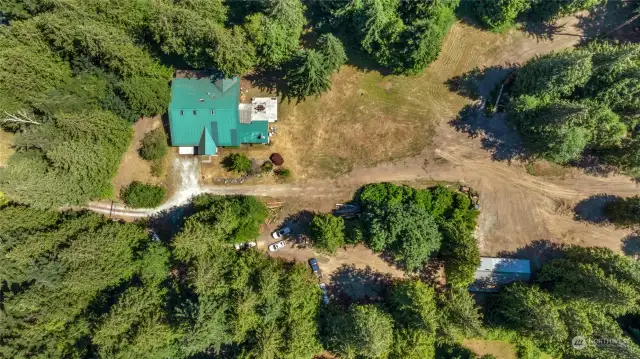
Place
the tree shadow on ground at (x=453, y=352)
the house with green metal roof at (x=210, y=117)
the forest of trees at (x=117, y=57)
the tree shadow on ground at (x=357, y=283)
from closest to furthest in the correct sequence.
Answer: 1. the forest of trees at (x=117, y=57)
2. the house with green metal roof at (x=210, y=117)
3. the tree shadow on ground at (x=453, y=352)
4. the tree shadow on ground at (x=357, y=283)

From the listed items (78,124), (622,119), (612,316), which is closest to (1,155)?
(78,124)

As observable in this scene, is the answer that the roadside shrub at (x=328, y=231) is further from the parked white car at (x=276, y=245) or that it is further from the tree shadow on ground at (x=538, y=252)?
the tree shadow on ground at (x=538, y=252)

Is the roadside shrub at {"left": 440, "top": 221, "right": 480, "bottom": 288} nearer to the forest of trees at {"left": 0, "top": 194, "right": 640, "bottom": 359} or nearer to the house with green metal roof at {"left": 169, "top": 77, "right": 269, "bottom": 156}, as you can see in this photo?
the forest of trees at {"left": 0, "top": 194, "right": 640, "bottom": 359}

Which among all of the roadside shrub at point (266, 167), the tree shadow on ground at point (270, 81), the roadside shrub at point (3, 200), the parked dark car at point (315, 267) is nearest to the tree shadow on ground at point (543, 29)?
the tree shadow on ground at point (270, 81)

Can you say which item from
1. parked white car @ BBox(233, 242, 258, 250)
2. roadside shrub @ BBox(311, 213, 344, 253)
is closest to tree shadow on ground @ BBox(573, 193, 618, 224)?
roadside shrub @ BBox(311, 213, 344, 253)

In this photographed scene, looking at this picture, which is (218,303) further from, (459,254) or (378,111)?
(378,111)
